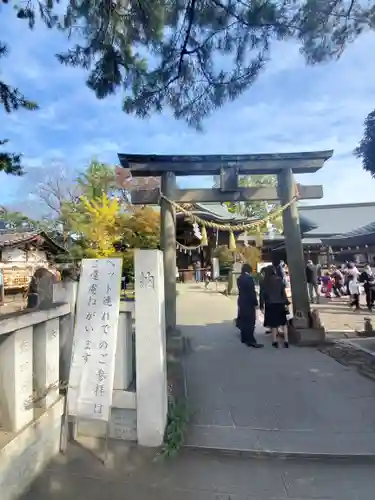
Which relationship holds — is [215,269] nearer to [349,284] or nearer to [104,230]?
[104,230]

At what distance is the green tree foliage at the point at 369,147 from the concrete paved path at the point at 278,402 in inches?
123

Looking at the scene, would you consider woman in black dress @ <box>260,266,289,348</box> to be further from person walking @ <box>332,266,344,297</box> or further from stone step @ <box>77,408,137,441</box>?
person walking @ <box>332,266,344,297</box>

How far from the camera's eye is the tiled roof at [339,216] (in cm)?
2905

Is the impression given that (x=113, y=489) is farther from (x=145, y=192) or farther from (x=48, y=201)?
(x=48, y=201)

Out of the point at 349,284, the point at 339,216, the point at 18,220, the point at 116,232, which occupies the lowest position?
the point at 349,284

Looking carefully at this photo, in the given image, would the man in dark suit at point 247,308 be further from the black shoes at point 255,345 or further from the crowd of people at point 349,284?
the crowd of people at point 349,284

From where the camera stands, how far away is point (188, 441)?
313 centimetres

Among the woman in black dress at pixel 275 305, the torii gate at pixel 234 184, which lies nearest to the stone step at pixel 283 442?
the woman in black dress at pixel 275 305

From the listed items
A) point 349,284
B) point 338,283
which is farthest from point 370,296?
point 338,283

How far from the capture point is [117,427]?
313 centimetres

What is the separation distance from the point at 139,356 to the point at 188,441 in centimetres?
90

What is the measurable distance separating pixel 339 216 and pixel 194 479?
33.1 m

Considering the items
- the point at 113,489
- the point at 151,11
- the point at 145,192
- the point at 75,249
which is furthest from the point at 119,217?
the point at 113,489

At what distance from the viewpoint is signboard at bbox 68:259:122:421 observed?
292cm
